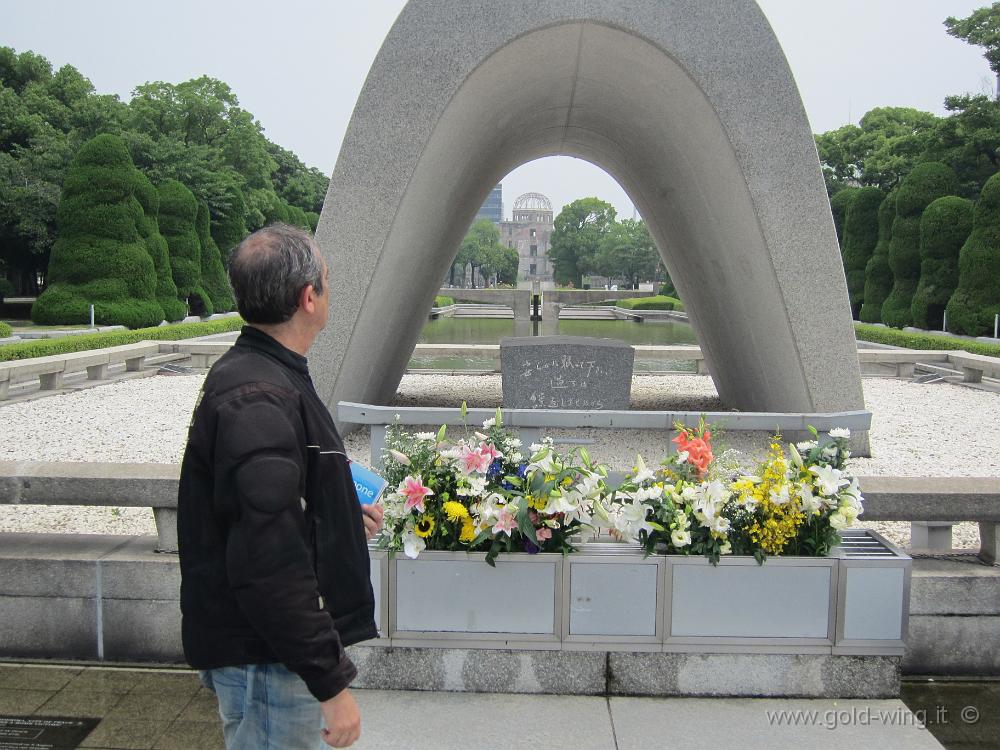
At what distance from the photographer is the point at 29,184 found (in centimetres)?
2641

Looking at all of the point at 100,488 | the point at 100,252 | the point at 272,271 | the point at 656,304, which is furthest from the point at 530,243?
the point at 272,271

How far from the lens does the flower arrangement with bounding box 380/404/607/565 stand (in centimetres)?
293

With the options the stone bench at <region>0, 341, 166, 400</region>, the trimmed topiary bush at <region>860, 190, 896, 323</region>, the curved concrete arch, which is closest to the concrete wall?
the curved concrete arch

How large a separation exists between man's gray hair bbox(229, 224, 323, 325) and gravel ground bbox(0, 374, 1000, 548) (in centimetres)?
262

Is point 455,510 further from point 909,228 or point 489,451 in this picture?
point 909,228

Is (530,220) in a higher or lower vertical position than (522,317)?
higher

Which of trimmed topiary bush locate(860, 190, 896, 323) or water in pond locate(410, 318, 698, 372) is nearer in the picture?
water in pond locate(410, 318, 698, 372)

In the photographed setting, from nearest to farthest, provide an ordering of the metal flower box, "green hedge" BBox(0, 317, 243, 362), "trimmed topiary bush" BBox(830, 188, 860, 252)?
the metal flower box, "green hedge" BBox(0, 317, 243, 362), "trimmed topiary bush" BBox(830, 188, 860, 252)

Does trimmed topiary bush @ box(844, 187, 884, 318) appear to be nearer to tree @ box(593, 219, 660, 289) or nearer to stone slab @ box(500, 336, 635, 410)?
stone slab @ box(500, 336, 635, 410)

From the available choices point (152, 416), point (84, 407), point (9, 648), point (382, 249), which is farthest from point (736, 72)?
point (84, 407)

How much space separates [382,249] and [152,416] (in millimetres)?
4276

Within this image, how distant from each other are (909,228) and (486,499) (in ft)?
81.3

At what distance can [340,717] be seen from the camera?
A: 1.50 m

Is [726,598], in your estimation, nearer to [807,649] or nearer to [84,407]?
[807,649]
